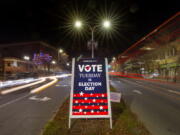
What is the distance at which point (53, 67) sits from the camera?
250 feet

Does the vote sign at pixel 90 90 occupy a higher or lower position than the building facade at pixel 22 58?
lower

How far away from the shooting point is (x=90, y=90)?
455cm

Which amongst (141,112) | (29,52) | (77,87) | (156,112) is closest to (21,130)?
(77,87)

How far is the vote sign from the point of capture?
4.39 m

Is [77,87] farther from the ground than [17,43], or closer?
closer

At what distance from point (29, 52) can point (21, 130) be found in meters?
60.8

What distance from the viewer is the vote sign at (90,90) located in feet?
14.4

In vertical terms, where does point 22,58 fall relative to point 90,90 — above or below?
above

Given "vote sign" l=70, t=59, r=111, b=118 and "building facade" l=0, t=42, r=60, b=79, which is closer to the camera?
"vote sign" l=70, t=59, r=111, b=118

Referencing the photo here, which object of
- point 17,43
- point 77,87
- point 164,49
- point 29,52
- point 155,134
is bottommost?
point 155,134

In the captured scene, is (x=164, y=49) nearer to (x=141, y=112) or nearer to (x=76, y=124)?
(x=141, y=112)

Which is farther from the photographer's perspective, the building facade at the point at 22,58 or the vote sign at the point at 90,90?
the building facade at the point at 22,58

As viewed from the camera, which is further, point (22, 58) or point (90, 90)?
point (22, 58)

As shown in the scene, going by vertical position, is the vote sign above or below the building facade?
below
